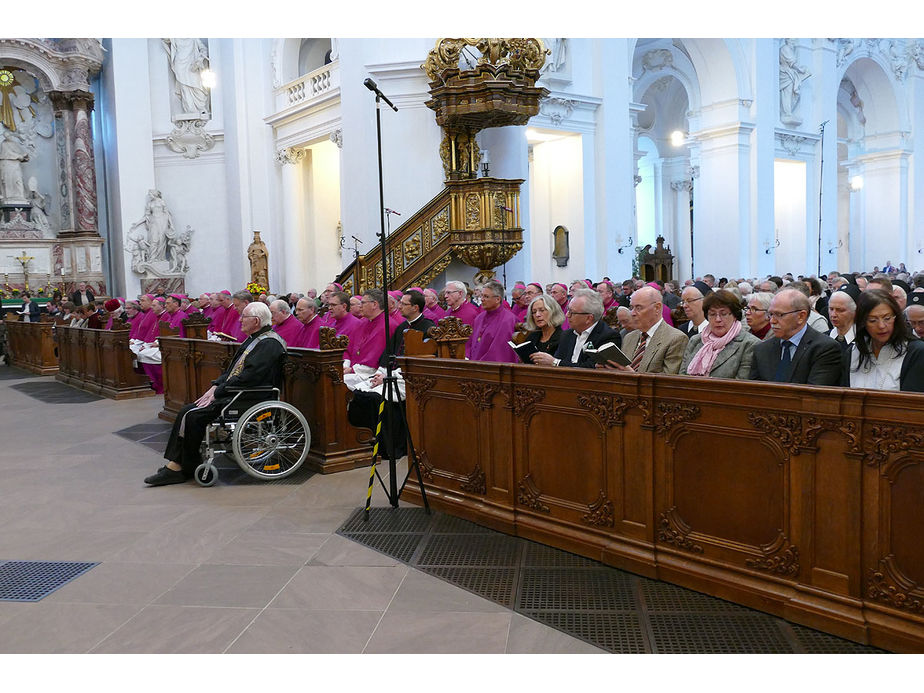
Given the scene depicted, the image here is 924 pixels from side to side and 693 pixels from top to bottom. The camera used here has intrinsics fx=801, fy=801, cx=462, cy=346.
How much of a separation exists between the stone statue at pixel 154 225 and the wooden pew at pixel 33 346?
4.32m

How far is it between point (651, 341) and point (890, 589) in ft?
6.78

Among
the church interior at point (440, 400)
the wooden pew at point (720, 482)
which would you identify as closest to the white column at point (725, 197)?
the church interior at point (440, 400)

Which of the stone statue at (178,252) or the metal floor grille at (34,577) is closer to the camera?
the metal floor grille at (34,577)

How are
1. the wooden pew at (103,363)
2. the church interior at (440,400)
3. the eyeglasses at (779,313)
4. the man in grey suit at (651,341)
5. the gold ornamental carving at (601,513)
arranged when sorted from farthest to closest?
1. the wooden pew at (103,363)
2. the man in grey suit at (651,341)
3. the gold ornamental carving at (601,513)
4. the eyeglasses at (779,313)
5. the church interior at (440,400)

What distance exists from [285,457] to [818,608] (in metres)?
4.72

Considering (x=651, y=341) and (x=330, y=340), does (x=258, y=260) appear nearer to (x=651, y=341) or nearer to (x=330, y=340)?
(x=330, y=340)

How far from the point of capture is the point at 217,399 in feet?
22.7

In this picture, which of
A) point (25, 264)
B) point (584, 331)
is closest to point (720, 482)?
point (584, 331)

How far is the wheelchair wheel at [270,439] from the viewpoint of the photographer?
6582mm

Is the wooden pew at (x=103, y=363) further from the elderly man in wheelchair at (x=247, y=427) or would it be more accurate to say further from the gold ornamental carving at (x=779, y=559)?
the gold ornamental carving at (x=779, y=559)

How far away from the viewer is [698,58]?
23578 millimetres

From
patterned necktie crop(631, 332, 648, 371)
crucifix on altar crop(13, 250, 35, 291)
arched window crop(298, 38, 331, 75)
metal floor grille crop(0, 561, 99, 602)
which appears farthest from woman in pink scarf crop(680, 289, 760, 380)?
crucifix on altar crop(13, 250, 35, 291)

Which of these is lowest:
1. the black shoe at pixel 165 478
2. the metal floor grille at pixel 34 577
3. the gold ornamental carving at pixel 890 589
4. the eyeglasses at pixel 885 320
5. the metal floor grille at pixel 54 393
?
the metal floor grille at pixel 34 577

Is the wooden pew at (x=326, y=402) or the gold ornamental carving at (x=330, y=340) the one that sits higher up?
the gold ornamental carving at (x=330, y=340)
